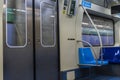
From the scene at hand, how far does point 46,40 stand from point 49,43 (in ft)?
0.36

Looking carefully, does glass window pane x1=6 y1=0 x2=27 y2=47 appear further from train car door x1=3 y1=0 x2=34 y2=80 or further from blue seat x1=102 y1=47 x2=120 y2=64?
blue seat x1=102 y1=47 x2=120 y2=64

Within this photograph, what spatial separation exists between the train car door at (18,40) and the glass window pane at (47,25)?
0.34 m

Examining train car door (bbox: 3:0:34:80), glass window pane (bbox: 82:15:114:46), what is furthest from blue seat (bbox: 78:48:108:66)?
train car door (bbox: 3:0:34:80)

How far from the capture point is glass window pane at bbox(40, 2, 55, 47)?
13.7 ft

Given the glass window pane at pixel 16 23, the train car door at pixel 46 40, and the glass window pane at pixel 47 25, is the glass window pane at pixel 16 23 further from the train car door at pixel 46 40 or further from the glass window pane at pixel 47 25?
the glass window pane at pixel 47 25

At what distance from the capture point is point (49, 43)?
169 inches

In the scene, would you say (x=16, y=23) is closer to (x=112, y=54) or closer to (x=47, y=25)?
(x=47, y=25)

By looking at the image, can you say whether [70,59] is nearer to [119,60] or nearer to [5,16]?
[119,60]

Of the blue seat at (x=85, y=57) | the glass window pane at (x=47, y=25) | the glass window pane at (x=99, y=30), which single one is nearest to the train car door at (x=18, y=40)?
the glass window pane at (x=47, y=25)

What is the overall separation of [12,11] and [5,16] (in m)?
0.20

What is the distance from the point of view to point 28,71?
3787 mm

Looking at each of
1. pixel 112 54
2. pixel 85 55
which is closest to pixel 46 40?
pixel 85 55

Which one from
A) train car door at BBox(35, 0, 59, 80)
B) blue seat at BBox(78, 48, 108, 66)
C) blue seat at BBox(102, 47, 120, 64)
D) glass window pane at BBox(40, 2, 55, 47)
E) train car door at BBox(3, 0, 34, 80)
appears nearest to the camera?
train car door at BBox(3, 0, 34, 80)

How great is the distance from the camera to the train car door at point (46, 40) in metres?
4.02
